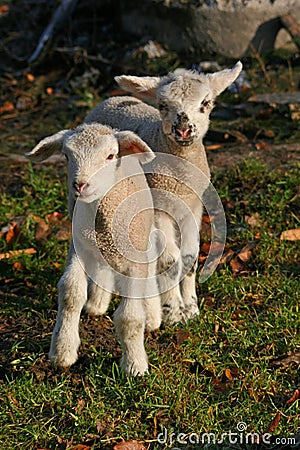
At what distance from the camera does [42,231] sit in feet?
18.1

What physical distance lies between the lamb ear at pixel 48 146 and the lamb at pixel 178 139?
2.09 feet

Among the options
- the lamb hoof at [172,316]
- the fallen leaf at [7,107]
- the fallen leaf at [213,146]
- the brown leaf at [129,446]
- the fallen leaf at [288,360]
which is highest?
the brown leaf at [129,446]

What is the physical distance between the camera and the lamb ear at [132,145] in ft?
12.5

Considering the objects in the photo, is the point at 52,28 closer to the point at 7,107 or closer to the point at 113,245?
the point at 7,107

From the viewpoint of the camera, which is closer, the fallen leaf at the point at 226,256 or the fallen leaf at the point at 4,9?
the fallen leaf at the point at 226,256

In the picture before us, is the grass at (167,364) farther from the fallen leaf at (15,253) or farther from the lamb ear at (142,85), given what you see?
the lamb ear at (142,85)

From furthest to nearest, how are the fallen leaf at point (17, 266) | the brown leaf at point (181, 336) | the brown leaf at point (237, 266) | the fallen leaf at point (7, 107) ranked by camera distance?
the fallen leaf at point (7, 107), the fallen leaf at point (17, 266), the brown leaf at point (237, 266), the brown leaf at point (181, 336)

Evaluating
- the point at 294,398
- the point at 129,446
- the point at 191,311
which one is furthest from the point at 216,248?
the point at 129,446

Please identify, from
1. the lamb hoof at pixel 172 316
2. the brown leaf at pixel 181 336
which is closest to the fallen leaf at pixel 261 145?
the lamb hoof at pixel 172 316

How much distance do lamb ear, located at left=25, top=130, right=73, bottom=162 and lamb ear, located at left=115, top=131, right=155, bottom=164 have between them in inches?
10.9

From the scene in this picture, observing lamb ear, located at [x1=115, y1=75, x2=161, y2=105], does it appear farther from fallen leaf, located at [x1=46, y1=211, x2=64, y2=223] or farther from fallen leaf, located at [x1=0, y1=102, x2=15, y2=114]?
fallen leaf, located at [x1=0, y1=102, x2=15, y2=114]

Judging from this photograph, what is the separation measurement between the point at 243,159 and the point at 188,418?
119 inches

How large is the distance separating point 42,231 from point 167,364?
1869mm

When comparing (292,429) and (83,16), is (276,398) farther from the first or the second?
(83,16)
